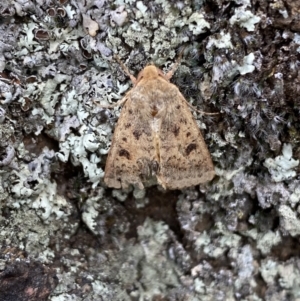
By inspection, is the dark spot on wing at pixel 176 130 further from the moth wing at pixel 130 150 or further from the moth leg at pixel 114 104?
the moth leg at pixel 114 104

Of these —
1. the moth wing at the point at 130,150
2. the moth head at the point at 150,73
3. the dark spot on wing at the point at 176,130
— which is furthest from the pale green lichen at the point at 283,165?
the moth head at the point at 150,73

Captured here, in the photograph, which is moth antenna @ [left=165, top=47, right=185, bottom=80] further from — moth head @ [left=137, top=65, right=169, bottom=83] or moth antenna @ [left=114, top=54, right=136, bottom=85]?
moth antenna @ [left=114, top=54, right=136, bottom=85]

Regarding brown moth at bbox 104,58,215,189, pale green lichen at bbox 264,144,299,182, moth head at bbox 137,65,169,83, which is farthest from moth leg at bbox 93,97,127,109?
pale green lichen at bbox 264,144,299,182

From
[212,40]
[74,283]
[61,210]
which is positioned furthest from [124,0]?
[74,283]

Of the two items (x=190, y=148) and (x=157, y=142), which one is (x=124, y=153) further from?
(x=190, y=148)

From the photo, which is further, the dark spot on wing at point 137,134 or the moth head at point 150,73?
the dark spot on wing at point 137,134

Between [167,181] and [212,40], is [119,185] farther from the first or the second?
[212,40]
